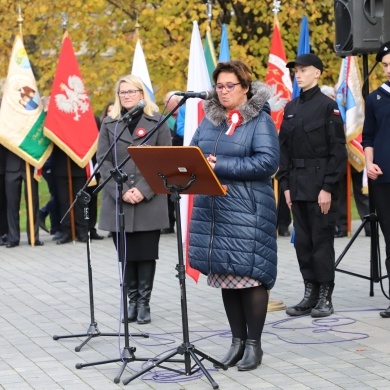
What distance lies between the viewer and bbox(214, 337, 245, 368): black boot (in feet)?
24.6

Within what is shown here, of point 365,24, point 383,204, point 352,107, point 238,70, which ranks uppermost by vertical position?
point 365,24

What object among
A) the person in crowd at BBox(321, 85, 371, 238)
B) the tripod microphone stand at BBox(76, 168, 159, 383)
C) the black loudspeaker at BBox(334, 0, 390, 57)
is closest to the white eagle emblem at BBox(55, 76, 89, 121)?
the person in crowd at BBox(321, 85, 371, 238)

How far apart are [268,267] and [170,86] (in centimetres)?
1267

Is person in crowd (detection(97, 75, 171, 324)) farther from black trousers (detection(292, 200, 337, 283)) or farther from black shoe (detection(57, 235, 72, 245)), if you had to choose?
black shoe (detection(57, 235, 72, 245))

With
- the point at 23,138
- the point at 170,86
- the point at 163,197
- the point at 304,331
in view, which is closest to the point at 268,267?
the point at 304,331

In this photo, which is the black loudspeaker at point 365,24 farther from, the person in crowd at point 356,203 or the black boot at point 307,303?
the person in crowd at point 356,203

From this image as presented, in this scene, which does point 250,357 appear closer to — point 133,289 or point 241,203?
point 241,203

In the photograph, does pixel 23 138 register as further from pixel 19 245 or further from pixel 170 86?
pixel 170 86

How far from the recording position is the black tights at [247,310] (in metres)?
7.42

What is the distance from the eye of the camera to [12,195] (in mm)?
15359

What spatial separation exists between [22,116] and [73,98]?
2.51 ft

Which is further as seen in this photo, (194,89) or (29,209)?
(29,209)

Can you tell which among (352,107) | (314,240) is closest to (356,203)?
(352,107)

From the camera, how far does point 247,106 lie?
288 inches
